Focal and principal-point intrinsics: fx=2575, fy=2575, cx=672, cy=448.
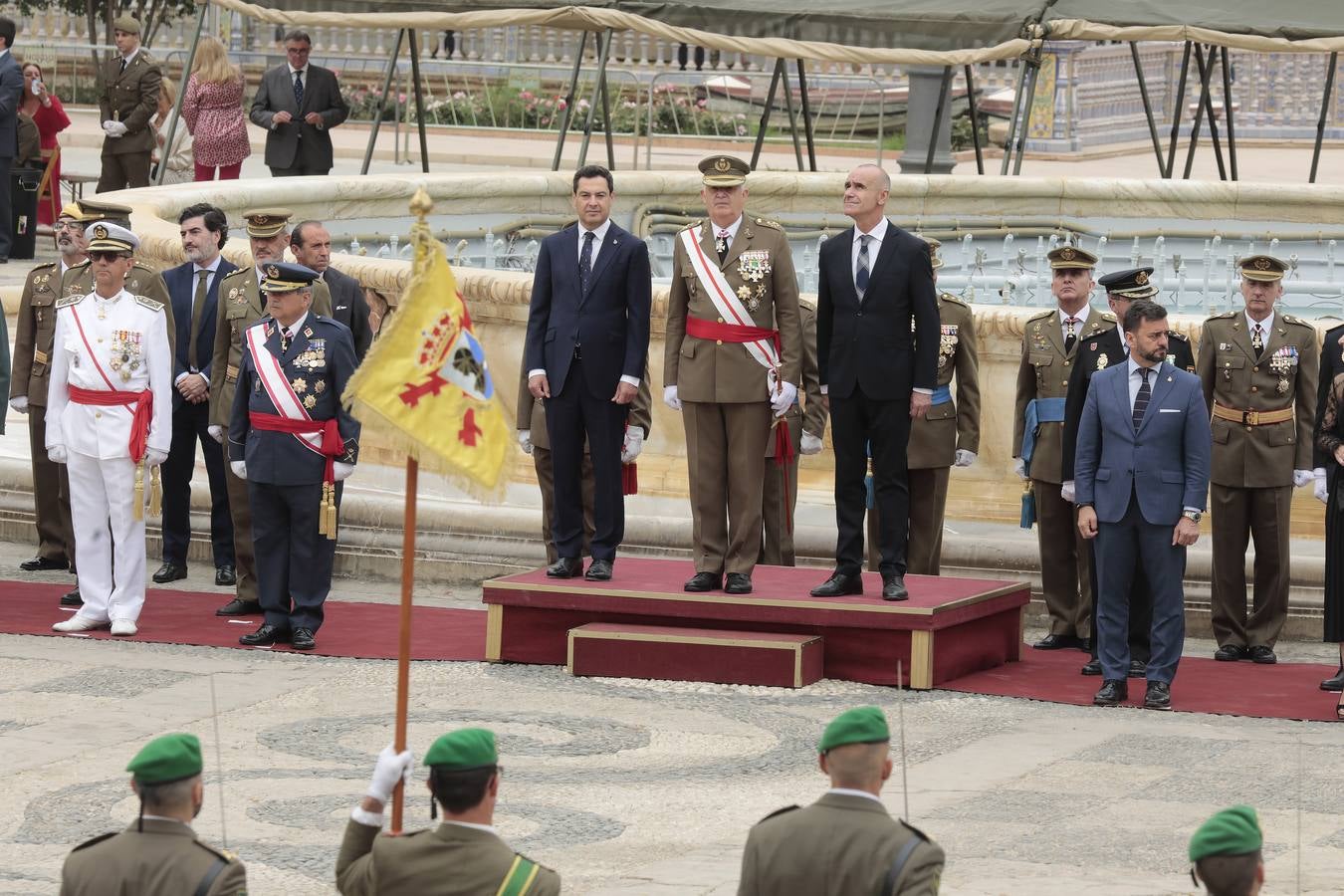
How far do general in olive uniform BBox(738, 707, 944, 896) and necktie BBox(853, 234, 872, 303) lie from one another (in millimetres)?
4805

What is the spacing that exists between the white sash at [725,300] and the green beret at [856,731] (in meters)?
4.94

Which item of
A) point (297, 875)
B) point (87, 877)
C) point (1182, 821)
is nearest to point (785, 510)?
point (1182, 821)

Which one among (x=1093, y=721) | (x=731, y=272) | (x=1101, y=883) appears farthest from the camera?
(x=731, y=272)

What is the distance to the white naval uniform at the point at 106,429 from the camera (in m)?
11.3

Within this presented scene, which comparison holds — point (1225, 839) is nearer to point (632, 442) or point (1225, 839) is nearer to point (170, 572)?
point (632, 442)

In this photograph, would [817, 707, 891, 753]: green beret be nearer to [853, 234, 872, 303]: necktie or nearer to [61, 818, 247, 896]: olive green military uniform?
[61, 818, 247, 896]: olive green military uniform

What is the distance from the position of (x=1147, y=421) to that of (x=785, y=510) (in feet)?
7.22

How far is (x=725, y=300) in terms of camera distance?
10547mm

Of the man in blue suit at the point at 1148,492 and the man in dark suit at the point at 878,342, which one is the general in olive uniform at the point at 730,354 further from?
the man in blue suit at the point at 1148,492

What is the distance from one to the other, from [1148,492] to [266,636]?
150 inches

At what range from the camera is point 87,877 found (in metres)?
5.51

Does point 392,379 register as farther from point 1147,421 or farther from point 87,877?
point 1147,421

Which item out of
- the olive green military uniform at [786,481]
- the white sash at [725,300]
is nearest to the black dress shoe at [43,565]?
the olive green military uniform at [786,481]

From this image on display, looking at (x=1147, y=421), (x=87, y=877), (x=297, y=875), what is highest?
(x=1147, y=421)
